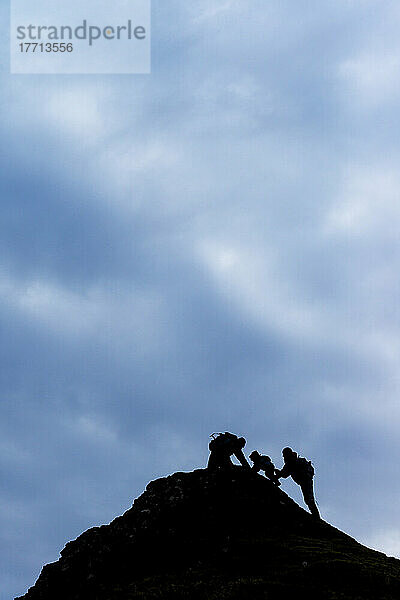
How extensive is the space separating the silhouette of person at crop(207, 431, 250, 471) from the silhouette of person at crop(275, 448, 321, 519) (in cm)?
282

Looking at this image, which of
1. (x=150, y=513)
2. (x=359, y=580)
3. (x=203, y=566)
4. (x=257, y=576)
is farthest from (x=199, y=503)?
(x=359, y=580)

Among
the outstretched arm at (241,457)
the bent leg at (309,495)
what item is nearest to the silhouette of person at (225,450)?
the outstretched arm at (241,457)

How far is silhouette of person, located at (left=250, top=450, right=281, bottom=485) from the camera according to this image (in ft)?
146

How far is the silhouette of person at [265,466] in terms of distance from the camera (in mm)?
44406

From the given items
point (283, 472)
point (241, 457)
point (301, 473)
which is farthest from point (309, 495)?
point (241, 457)

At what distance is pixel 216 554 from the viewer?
3472cm

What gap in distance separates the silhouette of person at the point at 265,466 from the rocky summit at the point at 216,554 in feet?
3.59

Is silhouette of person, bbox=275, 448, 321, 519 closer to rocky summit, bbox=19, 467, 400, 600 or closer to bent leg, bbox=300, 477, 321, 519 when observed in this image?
bent leg, bbox=300, 477, 321, 519

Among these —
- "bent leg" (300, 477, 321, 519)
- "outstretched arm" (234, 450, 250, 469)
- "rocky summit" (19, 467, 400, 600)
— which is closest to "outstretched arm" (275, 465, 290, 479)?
"bent leg" (300, 477, 321, 519)

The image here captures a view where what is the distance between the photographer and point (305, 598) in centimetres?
2861

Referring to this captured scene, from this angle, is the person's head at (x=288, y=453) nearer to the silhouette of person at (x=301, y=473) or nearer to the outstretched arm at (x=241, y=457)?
the silhouette of person at (x=301, y=473)

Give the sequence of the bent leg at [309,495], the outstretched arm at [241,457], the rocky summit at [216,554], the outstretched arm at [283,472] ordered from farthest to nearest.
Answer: the outstretched arm at [241,457]
the outstretched arm at [283,472]
the bent leg at [309,495]
the rocky summit at [216,554]

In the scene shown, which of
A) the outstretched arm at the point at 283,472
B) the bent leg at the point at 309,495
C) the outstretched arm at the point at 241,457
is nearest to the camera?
the bent leg at the point at 309,495

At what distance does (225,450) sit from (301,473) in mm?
5738
